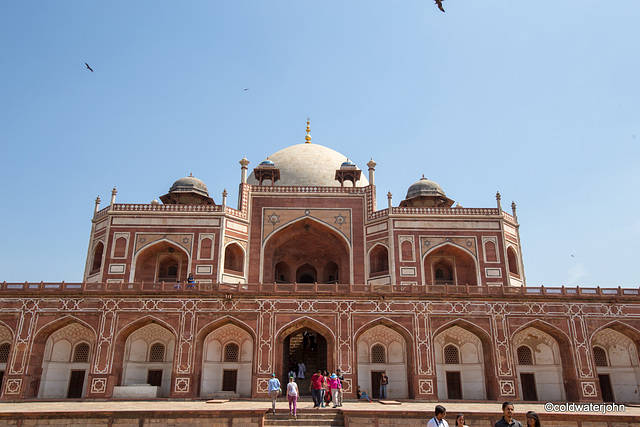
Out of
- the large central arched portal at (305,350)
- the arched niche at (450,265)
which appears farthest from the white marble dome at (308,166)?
the large central arched portal at (305,350)

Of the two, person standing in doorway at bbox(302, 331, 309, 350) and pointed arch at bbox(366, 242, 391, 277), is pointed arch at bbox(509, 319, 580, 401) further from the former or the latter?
person standing in doorway at bbox(302, 331, 309, 350)

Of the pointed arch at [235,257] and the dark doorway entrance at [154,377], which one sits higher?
the pointed arch at [235,257]

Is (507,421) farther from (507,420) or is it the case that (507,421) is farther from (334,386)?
(334,386)

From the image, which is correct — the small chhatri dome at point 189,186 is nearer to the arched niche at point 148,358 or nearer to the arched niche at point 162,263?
the arched niche at point 162,263

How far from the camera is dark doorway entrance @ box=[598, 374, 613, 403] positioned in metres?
20.1

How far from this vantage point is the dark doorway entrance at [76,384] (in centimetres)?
2000

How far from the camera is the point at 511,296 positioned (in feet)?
65.7

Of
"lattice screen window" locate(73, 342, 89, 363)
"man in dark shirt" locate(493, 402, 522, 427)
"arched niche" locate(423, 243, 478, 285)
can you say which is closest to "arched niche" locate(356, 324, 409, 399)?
"arched niche" locate(423, 243, 478, 285)

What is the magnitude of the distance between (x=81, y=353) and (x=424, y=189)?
17892 millimetres

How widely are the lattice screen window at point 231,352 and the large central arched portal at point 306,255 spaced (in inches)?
206

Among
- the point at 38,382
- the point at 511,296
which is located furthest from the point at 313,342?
the point at 38,382

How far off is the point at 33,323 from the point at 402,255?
15.3 metres

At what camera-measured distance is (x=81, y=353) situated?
807 inches

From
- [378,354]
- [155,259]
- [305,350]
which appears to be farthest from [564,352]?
[155,259]
